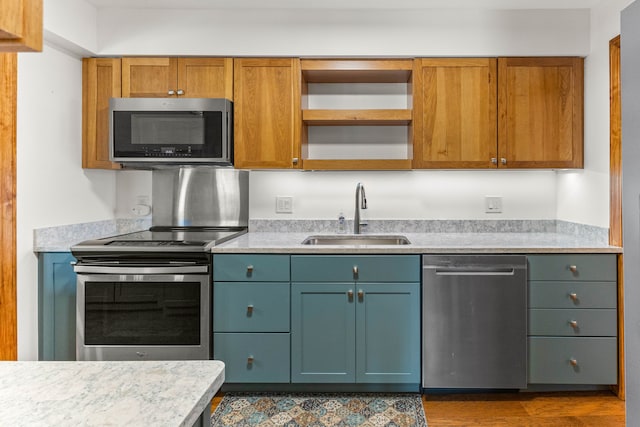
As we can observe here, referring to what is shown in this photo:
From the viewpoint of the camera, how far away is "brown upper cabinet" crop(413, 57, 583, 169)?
2.96 meters

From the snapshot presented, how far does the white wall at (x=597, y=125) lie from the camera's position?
2730 millimetres

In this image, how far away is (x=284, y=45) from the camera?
2977 mm

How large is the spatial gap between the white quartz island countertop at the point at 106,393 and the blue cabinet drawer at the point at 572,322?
2.14m

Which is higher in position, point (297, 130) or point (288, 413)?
point (297, 130)

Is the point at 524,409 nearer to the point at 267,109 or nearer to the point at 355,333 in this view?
the point at 355,333

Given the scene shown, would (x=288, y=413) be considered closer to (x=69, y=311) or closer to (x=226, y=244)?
(x=226, y=244)

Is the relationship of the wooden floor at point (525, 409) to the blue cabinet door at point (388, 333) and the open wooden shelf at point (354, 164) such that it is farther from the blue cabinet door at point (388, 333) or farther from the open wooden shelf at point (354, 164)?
the open wooden shelf at point (354, 164)

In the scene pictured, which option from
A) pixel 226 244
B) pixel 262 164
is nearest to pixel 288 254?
pixel 226 244

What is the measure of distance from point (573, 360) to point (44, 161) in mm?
3087

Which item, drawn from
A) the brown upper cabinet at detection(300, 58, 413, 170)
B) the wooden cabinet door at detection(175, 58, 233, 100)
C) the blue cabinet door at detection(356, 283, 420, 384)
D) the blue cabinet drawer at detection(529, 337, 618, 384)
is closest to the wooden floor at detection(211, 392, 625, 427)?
the blue cabinet drawer at detection(529, 337, 618, 384)

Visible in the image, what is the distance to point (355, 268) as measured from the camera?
2.63 m

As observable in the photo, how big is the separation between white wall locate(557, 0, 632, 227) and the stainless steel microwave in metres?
2.15

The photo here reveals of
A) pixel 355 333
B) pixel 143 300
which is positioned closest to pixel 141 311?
pixel 143 300

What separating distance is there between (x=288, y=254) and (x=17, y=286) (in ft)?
4.64
